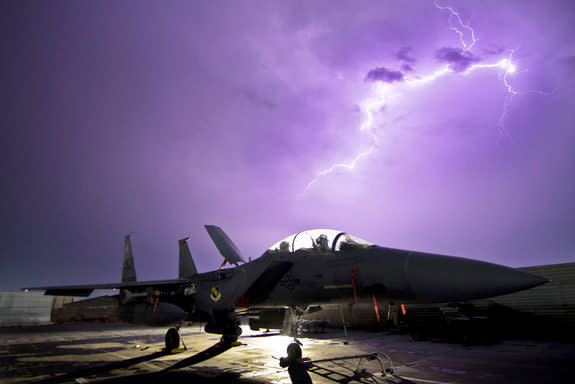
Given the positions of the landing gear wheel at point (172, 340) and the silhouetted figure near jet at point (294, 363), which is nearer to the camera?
the silhouetted figure near jet at point (294, 363)

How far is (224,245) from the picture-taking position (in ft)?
37.2

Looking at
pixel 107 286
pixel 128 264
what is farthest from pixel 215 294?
pixel 128 264

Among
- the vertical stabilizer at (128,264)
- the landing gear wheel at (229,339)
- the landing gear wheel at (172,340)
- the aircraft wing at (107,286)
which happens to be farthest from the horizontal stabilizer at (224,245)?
the vertical stabilizer at (128,264)

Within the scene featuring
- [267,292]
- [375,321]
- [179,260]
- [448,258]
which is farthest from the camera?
[375,321]

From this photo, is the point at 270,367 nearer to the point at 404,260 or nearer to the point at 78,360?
the point at 404,260

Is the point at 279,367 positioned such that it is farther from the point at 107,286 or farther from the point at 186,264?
A: the point at 186,264

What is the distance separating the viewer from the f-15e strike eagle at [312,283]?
13.5 feet

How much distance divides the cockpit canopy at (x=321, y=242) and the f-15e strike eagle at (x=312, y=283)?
19mm

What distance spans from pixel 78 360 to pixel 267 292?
6535 mm

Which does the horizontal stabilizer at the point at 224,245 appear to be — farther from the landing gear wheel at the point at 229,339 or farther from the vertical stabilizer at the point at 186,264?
the landing gear wheel at the point at 229,339

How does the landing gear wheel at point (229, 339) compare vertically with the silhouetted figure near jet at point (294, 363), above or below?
below

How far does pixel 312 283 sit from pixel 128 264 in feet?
37.6

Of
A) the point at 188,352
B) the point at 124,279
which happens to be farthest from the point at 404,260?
the point at 124,279

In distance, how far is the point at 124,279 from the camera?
1414cm
